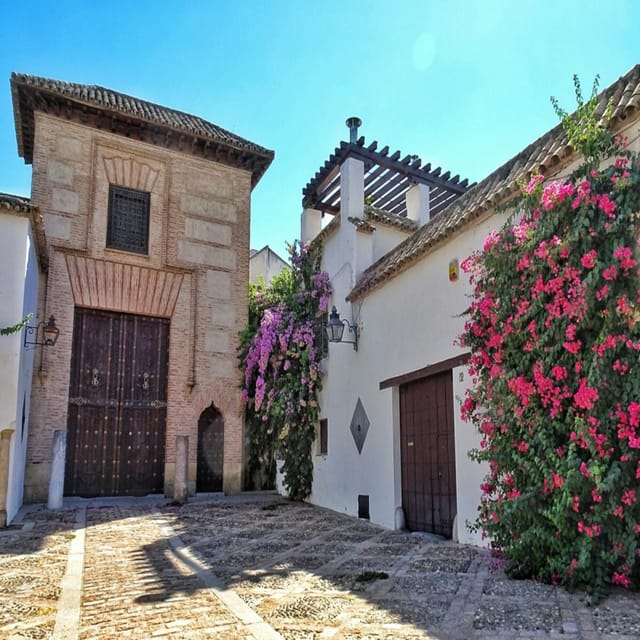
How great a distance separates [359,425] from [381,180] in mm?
5406

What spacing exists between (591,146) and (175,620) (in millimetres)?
4712

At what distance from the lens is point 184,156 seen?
14.2m

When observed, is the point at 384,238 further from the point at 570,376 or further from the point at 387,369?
the point at 570,376

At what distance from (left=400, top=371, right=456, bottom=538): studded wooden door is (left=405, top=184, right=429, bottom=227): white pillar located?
4816mm

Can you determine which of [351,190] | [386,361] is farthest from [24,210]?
[386,361]

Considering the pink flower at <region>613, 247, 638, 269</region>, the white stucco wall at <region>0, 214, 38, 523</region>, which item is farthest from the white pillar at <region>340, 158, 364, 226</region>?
the pink flower at <region>613, 247, 638, 269</region>

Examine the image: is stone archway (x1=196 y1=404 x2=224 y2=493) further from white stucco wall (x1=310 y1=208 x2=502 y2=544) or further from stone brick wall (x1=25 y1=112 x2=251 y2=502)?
white stucco wall (x1=310 y1=208 x2=502 y2=544)

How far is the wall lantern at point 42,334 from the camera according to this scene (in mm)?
9695

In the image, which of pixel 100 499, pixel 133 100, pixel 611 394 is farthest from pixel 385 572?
pixel 133 100

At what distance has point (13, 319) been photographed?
8.33 m

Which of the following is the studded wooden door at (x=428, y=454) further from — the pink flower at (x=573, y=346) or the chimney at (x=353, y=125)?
the chimney at (x=353, y=125)

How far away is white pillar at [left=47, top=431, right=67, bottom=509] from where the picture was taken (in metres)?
9.84

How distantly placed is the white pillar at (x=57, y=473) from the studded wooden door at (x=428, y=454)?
568 cm

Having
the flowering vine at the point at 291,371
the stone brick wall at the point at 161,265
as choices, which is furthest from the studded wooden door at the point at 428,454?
the stone brick wall at the point at 161,265
